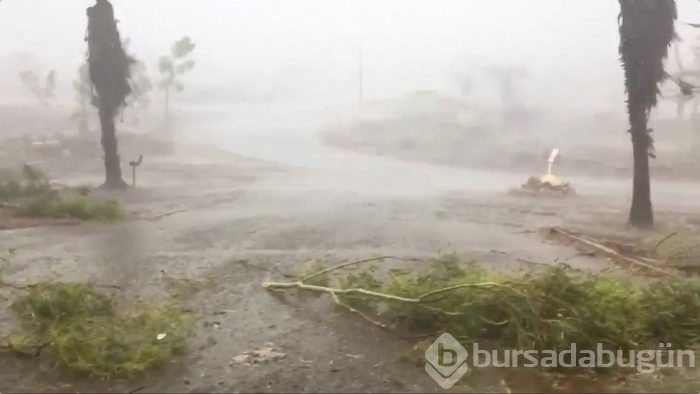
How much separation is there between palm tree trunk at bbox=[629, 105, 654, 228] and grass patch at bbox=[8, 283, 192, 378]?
6.40 meters

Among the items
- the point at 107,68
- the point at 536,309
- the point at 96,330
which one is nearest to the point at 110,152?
the point at 107,68

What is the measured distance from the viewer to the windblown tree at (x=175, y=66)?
46.0 feet

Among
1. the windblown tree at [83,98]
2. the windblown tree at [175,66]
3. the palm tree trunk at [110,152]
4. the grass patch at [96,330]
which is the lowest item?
the grass patch at [96,330]

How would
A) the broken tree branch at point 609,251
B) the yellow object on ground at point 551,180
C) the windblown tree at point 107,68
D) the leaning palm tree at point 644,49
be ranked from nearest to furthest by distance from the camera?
the broken tree branch at point 609,251 → the leaning palm tree at point 644,49 → the yellow object on ground at point 551,180 → the windblown tree at point 107,68

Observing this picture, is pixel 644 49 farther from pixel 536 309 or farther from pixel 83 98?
pixel 83 98

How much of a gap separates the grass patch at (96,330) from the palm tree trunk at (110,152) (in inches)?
270

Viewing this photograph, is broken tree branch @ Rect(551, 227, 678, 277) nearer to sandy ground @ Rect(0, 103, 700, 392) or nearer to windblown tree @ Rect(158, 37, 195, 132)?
sandy ground @ Rect(0, 103, 700, 392)

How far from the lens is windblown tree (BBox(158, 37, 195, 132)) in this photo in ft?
46.0

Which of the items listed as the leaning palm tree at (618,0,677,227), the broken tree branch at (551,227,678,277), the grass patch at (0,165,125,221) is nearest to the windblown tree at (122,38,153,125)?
the grass patch at (0,165,125,221)

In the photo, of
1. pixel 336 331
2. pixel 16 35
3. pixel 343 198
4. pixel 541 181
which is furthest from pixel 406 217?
pixel 16 35

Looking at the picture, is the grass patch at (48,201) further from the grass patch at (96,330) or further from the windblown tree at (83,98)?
the grass patch at (96,330)

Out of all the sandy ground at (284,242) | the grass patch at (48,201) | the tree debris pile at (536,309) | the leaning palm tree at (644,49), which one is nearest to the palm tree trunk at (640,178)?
the leaning palm tree at (644,49)

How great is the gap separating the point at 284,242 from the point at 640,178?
15.7 feet

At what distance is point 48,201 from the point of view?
373 inches
